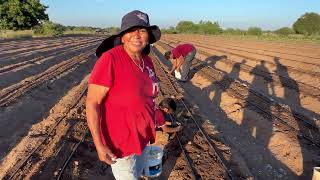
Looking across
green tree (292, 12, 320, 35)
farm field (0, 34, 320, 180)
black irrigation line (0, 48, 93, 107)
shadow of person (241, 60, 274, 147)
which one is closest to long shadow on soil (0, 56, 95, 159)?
farm field (0, 34, 320, 180)

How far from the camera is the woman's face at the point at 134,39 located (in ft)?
11.3

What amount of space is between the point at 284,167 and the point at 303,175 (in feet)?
1.58

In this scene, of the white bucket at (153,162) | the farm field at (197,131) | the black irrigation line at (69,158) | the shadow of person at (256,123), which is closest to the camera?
the white bucket at (153,162)

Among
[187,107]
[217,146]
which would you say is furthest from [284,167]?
[187,107]

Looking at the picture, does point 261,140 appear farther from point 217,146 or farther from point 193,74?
point 193,74

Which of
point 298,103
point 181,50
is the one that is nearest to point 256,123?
point 298,103

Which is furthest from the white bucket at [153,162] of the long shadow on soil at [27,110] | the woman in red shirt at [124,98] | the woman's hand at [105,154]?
the long shadow on soil at [27,110]

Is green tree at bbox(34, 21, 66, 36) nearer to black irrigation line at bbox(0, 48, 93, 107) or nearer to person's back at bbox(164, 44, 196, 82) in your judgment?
black irrigation line at bbox(0, 48, 93, 107)

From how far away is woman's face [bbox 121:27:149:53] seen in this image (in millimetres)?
3434

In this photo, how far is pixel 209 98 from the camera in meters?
14.0

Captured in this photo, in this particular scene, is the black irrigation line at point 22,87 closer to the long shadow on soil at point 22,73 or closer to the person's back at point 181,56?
the long shadow on soil at point 22,73

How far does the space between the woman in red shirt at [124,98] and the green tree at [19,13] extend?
6458cm

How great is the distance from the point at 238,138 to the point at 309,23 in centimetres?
8313

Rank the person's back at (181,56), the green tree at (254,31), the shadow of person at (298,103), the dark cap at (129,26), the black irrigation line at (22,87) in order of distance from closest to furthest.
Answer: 1. the dark cap at (129,26)
2. the shadow of person at (298,103)
3. the black irrigation line at (22,87)
4. the person's back at (181,56)
5. the green tree at (254,31)
